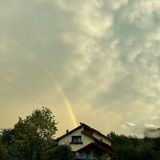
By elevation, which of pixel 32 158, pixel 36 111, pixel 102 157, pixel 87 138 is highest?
pixel 87 138

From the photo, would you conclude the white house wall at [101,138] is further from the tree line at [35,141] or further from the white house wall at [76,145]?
the tree line at [35,141]

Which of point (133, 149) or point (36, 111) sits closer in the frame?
point (36, 111)

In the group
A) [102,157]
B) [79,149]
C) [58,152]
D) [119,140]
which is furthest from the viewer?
[119,140]

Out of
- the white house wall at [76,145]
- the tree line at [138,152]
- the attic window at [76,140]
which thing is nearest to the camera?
the tree line at [138,152]

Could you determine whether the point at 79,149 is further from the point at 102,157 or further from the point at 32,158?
the point at 32,158

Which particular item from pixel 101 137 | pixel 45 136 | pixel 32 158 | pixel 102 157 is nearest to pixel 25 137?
pixel 45 136

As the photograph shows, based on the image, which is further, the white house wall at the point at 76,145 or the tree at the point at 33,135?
the white house wall at the point at 76,145

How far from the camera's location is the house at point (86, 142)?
71.9 metres

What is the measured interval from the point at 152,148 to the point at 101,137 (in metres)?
13.5

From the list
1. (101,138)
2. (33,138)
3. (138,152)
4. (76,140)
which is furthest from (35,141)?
(101,138)

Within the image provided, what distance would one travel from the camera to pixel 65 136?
254 ft

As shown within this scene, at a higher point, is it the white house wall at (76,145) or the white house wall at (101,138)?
the white house wall at (101,138)

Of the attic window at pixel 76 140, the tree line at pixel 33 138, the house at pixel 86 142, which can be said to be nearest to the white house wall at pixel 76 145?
the house at pixel 86 142

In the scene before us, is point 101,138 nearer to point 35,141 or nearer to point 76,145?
point 76,145
